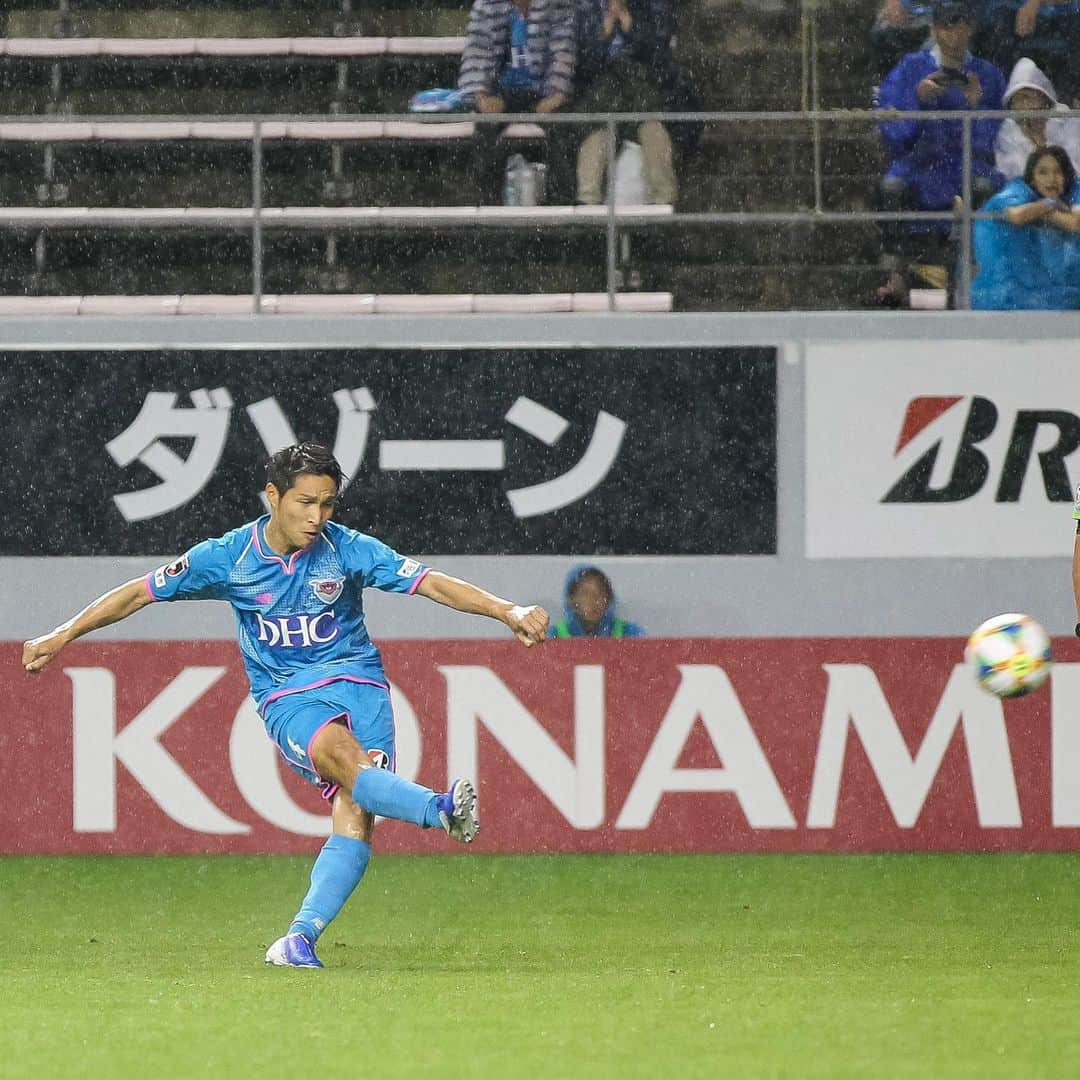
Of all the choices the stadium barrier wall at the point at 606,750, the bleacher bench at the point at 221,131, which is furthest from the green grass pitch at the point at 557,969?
the bleacher bench at the point at 221,131

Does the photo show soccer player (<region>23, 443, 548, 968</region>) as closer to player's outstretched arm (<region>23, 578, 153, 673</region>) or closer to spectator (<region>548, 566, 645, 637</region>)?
player's outstretched arm (<region>23, 578, 153, 673</region>)

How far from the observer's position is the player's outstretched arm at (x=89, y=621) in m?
6.79

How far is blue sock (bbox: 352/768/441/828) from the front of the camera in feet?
21.1

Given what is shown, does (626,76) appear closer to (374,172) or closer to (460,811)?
(374,172)

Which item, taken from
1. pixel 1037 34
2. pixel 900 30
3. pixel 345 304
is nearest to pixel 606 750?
pixel 345 304

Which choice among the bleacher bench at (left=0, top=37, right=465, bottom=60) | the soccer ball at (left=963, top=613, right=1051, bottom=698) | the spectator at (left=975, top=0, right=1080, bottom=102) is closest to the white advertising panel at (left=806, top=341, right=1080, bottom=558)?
the spectator at (left=975, top=0, right=1080, bottom=102)

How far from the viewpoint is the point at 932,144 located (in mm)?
12414

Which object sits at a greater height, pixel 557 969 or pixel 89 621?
pixel 89 621

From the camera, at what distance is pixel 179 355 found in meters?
12.6

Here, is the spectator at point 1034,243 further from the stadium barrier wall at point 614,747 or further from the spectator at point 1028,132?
the stadium barrier wall at point 614,747

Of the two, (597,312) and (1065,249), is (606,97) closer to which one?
(597,312)

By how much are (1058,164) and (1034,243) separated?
0.49 meters

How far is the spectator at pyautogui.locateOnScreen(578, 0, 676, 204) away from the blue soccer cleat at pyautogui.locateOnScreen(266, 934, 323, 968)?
6765 millimetres

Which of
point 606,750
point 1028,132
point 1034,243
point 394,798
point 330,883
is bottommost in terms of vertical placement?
point 606,750
